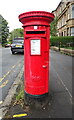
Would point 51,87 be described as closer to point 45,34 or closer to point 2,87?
point 2,87

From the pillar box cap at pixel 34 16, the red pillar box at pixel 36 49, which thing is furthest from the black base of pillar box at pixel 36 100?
the pillar box cap at pixel 34 16

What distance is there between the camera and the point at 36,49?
2.91 metres

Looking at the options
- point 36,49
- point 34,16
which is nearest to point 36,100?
point 36,49

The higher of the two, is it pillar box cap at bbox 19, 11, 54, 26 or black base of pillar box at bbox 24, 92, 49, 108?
pillar box cap at bbox 19, 11, 54, 26

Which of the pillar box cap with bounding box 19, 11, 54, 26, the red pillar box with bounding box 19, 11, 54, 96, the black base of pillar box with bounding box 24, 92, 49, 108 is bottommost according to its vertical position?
the black base of pillar box with bounding box 24, 92, 49, 108

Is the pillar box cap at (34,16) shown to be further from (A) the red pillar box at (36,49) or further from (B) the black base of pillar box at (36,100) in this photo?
(B) the black base of pillar box at (36,100)

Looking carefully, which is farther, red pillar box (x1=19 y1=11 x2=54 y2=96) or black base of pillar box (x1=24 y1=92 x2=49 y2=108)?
black base of pillar box (x1=24 y1=92 x2=49 y2=108)

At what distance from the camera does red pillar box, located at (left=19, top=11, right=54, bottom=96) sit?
284 centimetres

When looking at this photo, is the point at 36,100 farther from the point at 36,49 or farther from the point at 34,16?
the point at 34,16

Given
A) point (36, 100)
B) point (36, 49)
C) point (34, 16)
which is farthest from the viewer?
point (36, 100)

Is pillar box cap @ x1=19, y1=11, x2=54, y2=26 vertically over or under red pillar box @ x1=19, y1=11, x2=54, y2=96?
over

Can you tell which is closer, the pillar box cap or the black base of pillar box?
the pillar box cap

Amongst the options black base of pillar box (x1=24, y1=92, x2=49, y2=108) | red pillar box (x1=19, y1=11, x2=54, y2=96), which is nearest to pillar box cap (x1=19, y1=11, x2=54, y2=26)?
red pillar box (x1=19, y1=11, x2=54, y2=96)

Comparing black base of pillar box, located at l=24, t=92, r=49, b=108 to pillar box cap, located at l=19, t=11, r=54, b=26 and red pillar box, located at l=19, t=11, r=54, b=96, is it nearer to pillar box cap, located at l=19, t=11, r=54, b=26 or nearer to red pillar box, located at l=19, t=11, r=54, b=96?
red pillar box, located at l=19, t=11, r=54, b=96
